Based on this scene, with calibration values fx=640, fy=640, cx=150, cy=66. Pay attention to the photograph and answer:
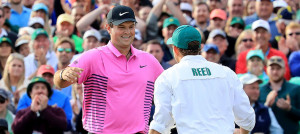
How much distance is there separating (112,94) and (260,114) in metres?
4.66

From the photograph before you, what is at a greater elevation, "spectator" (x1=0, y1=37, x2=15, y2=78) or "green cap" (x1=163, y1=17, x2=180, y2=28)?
"green cap" (x1=163, y1=17, x2=180, y2=28)

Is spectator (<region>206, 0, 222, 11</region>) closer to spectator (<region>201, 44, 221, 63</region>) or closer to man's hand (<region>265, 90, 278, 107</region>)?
spectator (<region>201, 44, 221, 63</region>)

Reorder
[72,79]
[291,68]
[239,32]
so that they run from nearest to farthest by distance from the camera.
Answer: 1. [72,79]
2. [291,68]
3. [239,32]

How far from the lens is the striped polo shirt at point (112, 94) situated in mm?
6395

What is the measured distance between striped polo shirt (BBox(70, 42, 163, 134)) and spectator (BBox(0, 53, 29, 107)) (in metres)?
5.37

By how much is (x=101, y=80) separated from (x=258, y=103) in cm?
477

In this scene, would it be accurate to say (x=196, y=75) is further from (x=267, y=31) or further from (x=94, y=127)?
(x=267, y=31)

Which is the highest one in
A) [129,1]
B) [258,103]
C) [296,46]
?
[129,1]

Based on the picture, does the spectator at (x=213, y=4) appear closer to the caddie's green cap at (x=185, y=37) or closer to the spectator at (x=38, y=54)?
the spectator at (x=38, y=54)

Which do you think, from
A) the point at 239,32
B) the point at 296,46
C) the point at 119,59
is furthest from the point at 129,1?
the point at 119,59

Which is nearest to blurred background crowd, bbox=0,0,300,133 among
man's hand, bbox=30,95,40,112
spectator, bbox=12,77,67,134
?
spectator, bbox=12,77,67,134

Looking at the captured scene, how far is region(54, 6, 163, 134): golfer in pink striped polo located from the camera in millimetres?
6395

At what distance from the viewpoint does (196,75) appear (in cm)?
555

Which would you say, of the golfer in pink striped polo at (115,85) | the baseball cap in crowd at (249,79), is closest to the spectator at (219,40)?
the baseball cap in crowd at (249,79)
